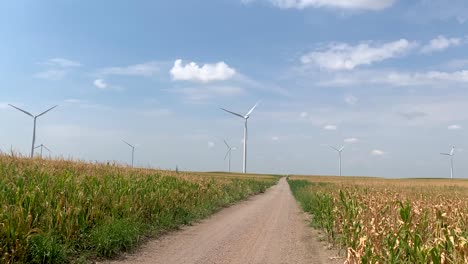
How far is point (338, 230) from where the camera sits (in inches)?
624

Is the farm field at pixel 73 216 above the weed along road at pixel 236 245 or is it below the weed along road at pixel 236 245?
above

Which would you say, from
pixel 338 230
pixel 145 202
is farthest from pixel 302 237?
pixel 145 202

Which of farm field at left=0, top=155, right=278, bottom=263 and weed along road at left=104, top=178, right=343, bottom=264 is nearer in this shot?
farm field at left=0, top=155, right=278, bottom=263

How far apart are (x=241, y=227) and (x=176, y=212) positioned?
366 centimetres

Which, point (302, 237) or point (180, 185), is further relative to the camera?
point (180, 185)

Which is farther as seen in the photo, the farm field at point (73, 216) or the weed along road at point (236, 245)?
the weed along road at point (236, 245)

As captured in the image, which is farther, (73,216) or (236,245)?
(236,245)

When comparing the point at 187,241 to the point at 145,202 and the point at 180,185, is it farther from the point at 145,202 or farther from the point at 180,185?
the point at 180,185

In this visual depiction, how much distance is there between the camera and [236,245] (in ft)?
48.2

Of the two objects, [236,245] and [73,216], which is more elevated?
[73,216]

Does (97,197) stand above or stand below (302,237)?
above

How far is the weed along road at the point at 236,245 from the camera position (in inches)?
491

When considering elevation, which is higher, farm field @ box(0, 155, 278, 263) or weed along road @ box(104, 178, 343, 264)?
farm field @ box(0, 155, 278, 263)

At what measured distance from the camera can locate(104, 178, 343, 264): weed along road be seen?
491 inches
